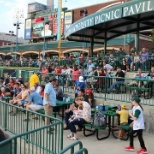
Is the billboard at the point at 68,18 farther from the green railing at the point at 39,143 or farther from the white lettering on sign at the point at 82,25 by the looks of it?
the green railing at the point at 39,143

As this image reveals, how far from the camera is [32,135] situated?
18.5 ft

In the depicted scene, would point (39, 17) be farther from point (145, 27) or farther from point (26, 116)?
point (26, 116)

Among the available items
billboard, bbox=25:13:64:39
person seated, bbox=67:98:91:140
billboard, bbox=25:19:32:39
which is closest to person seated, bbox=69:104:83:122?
person seated, bbox=67:98:91:140

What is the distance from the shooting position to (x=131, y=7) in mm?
11836

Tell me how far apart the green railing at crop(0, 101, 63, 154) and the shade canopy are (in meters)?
6.83

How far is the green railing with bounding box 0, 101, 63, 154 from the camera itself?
501 cm

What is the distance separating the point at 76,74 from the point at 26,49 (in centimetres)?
5332

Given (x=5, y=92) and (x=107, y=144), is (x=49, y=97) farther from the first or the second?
(x=5, y=92)

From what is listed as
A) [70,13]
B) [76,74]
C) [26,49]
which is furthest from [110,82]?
[70,13]

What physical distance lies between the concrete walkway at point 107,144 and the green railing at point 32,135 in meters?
1.13

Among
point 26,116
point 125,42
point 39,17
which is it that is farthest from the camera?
point 39,17

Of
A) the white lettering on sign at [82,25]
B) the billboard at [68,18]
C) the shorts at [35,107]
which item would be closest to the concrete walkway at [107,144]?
the shorts at [35,107]

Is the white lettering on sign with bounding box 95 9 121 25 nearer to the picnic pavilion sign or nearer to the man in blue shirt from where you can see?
the picnic pavilion sign

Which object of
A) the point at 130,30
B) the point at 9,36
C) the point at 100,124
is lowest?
the point at 100,124
